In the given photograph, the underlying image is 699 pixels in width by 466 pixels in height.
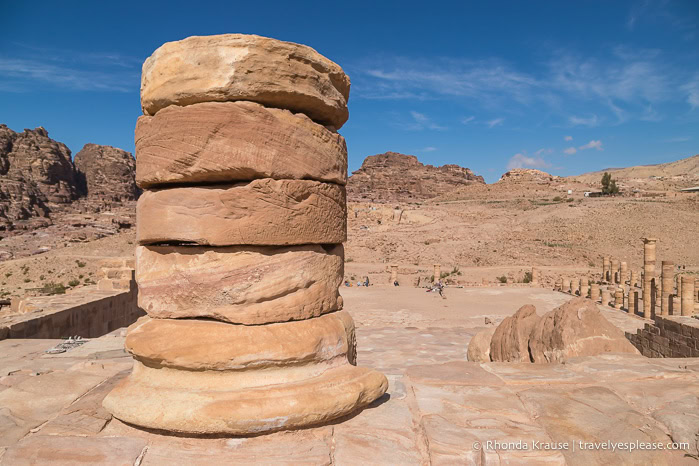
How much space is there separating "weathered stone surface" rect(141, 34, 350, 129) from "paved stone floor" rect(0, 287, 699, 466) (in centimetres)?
214

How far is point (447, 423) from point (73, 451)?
82.7 inches

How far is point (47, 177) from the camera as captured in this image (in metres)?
55.3

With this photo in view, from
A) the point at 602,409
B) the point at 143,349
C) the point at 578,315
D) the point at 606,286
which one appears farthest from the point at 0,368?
the point at 606,286

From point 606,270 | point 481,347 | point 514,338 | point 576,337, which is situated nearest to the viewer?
point 576,337

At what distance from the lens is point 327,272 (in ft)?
10.5

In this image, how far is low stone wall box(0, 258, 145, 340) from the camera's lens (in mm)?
7334

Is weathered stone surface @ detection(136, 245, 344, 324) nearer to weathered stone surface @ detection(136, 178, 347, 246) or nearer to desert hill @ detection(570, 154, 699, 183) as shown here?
weathered stone surface @ detection(136, 178, 347, 246)

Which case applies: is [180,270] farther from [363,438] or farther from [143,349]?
[363,438]

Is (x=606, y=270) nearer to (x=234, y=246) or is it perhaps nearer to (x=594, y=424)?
(x=594, y=424)

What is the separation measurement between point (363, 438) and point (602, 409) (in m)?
1.63

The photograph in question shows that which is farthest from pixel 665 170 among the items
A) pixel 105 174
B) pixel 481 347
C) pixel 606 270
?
pixel 481 347

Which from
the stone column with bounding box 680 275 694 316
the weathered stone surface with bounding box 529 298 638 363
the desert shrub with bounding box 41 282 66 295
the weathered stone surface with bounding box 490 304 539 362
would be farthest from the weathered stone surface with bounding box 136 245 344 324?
the desert shrub with bounding box 41 282 66 295

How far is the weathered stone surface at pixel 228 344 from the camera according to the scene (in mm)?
2656

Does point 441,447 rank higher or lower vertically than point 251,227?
lower
